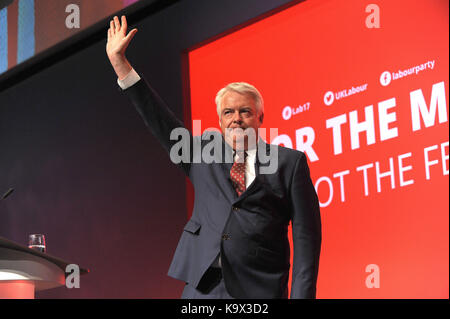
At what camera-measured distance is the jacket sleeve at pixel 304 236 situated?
1.89m

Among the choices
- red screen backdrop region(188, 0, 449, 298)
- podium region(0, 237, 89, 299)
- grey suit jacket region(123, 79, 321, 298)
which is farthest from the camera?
red screen backdrop region(188, 0, 449, 298)

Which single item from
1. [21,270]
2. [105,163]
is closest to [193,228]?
[21,270]

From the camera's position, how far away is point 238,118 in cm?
198

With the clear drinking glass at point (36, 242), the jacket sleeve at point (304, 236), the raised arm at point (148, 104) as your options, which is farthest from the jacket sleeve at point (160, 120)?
the clear drinking glass at point (36, 242)

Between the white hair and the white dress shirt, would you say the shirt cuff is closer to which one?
the white dress shirt

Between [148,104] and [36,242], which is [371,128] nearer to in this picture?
[148,104]

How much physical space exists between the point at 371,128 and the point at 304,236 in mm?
1621

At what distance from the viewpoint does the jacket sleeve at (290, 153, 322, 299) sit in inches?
74.4

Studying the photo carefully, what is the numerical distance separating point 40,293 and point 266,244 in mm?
3988

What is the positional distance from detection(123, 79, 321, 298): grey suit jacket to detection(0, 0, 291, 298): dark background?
2198 mm

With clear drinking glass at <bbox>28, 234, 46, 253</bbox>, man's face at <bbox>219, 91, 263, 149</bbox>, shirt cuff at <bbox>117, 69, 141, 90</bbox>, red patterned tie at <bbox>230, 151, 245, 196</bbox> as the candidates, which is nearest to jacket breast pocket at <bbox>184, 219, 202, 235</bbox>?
Answer: red patterned tie at <bbox>230, 151, 245, 196</bbox>

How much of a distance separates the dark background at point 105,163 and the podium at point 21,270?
1748 millimetres
